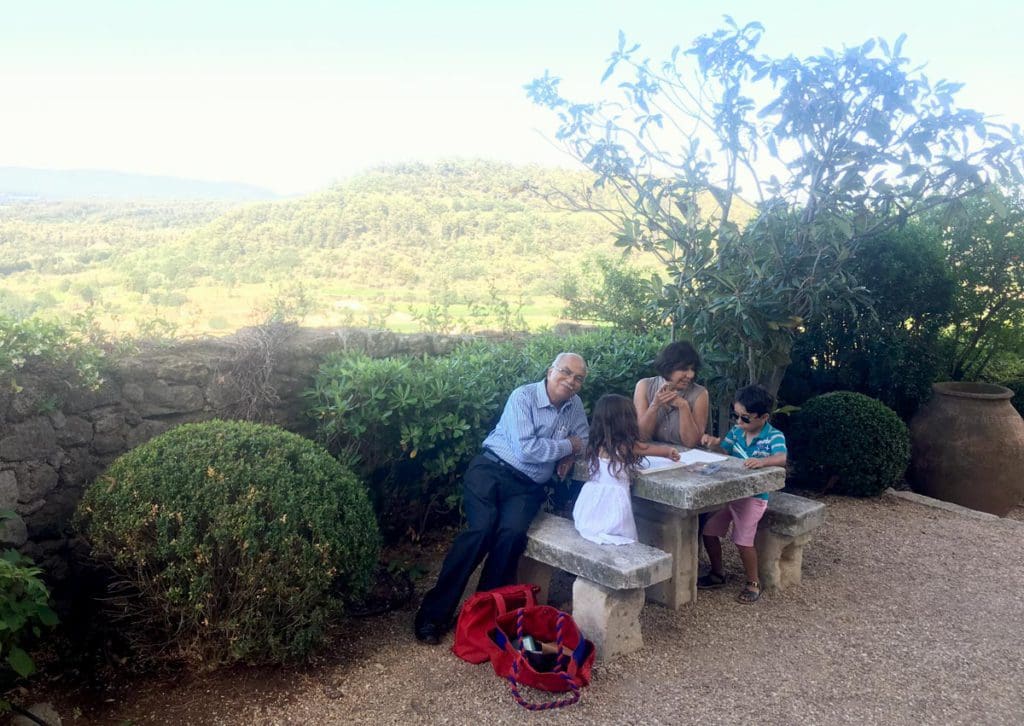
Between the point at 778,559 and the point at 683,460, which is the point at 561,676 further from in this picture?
the point at 778,559

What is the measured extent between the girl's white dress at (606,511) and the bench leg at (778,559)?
1057 millimetres

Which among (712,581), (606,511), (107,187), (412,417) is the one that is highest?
(107,187)

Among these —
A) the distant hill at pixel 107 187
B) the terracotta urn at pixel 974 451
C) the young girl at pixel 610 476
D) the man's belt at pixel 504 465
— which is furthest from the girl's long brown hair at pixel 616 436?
the distant hill at pixel 107 187

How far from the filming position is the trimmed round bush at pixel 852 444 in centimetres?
609

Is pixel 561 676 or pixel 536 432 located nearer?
pixel 561 676

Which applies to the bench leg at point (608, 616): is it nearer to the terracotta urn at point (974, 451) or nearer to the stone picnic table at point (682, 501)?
the stone picnic table at point (682, 501)

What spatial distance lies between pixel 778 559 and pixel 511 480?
1668 millimetres

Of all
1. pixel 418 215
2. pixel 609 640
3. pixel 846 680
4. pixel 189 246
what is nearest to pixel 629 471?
pixel 609 640

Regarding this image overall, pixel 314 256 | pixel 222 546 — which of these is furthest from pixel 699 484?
pixel 314 256

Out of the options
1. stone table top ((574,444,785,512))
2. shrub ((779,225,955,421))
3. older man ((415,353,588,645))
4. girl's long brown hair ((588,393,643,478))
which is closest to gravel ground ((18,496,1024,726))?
older man ((415,353,588,645))

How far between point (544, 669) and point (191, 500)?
169cm

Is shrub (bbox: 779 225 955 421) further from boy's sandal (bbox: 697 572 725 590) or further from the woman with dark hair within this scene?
boy's sandal (bbox: 697 572 725 590)

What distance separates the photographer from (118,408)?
3.96m

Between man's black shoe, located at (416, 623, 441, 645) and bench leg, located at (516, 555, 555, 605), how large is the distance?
1.90 ft
